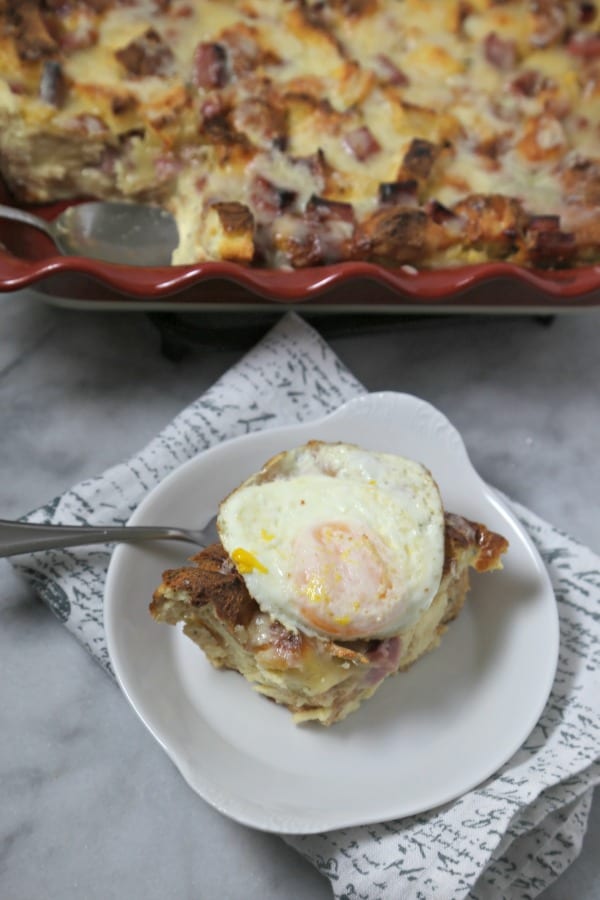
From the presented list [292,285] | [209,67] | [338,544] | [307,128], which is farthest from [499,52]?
[338,544]

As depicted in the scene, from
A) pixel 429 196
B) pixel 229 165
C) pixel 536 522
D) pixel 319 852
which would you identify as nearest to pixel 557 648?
pixel 536 522

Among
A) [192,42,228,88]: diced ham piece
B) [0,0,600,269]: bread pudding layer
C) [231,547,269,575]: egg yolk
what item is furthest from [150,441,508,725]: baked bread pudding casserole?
[192,42,228,88]: diced ham piece

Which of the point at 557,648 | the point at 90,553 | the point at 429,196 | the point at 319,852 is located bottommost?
the point at 319,852

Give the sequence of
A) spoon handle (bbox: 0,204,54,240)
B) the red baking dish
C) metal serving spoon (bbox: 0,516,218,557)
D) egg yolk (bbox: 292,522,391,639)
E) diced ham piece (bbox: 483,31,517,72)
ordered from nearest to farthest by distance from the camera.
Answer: egg yolk (bbox: 292,522,391,639)
metal serving spoon (bbox: 0,516,218,557)
the red baking dish
spoon handle (bbox: 0,204,54,240)
diced ham piece (bbox: 483,31,517,72)

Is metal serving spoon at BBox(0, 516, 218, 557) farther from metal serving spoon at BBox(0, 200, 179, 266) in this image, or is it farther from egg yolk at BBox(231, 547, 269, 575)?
metal serving spoon at BBox(0, 200, 179, 266)

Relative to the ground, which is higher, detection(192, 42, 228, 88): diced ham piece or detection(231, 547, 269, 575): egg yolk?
detection(192, 42, 228, 88): diced ham piece

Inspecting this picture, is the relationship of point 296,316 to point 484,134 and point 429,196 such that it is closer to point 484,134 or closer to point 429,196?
point 429,196
